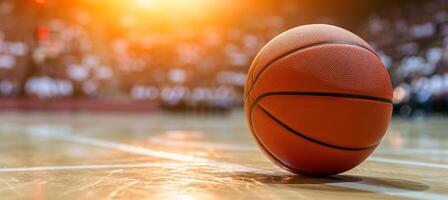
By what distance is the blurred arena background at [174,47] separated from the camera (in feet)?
101

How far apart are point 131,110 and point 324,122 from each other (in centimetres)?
2611

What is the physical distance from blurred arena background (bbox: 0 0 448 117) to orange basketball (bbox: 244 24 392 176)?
874 inches

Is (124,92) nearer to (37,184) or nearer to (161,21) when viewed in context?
(161,21)

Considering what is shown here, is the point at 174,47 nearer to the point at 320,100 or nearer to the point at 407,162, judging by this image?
the point at 407,162

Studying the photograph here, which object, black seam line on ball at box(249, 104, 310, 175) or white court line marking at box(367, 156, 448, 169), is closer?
black seam line on ball at box(249, 104, 310, 175)

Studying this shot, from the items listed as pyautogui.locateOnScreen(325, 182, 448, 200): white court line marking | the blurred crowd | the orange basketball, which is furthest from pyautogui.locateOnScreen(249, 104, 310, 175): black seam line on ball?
the blurred crowd

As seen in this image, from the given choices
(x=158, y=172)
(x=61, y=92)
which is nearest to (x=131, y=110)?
(x=61, y=92)

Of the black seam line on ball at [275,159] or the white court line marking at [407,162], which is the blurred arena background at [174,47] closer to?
the white court line marking at [407,162]

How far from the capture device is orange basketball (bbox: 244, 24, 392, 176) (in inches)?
135

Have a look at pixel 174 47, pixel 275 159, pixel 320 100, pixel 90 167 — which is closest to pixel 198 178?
pixel 275 159

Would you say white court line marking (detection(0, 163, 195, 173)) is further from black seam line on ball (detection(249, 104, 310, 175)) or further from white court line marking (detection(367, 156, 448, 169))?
white court line marking (detection(367, 156, 448, 169))

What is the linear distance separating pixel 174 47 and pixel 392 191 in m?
41.4

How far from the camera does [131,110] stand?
95.1ft

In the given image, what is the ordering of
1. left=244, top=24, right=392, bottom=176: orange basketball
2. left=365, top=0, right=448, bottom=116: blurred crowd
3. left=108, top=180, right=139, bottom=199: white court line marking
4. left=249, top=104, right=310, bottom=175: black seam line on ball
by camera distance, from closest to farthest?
left=108, top=180, right=139, bottom=199: white court line marking < left=244, top=24, right=392, bottom=176: orange basketball < left=249, top=104, right=310, bottom=175: black seam line on ball < left=365, top=0, right=448, bottom=116: blurred crowd
